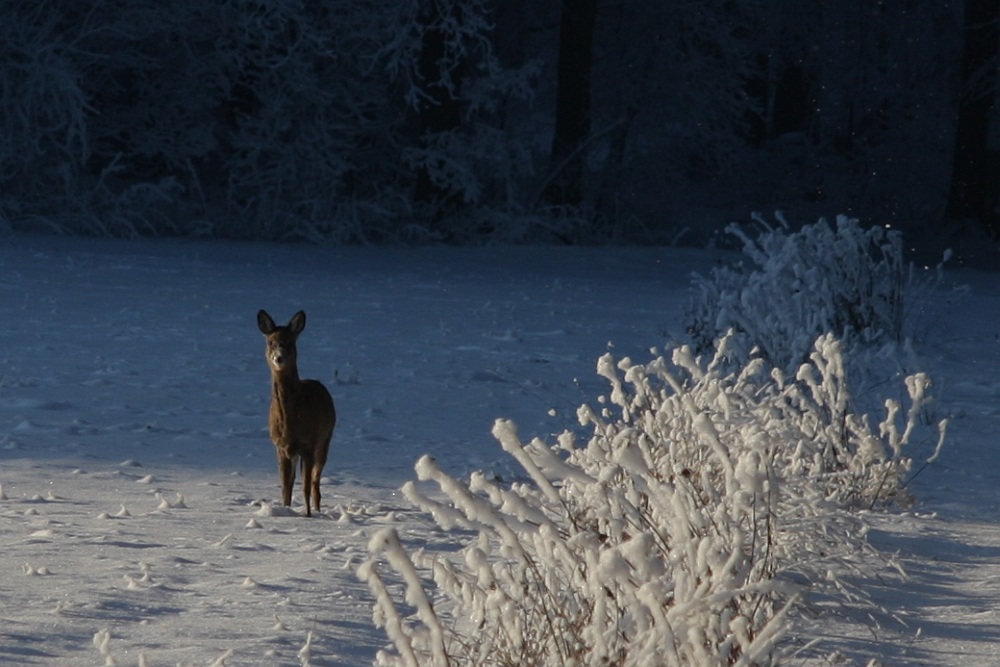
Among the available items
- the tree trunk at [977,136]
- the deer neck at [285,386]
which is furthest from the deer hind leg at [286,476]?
the tree trunk at [977,136]

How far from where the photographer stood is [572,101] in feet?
80.3

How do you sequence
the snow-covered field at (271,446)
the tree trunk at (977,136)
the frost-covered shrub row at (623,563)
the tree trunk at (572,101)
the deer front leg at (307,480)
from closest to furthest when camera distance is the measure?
1. the frost-covered shrub row at (623,563)
2. the snow-covered field at (271,446)
3. the deer front leg at (307,480)
4. the tree trunk at (572,101)
5. the tree trunk at (977,136)

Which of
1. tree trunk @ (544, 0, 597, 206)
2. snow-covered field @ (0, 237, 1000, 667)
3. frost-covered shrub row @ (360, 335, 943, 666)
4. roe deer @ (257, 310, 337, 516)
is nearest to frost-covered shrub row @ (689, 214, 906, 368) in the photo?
snow-covered field @ (0, 237, 1000, 667)

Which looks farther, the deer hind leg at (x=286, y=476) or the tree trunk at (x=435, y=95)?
the tree trunk at (x=435, y=95)

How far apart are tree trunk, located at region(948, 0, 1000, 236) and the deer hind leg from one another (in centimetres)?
2123

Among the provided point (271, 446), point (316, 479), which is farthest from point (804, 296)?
point (316, 479)

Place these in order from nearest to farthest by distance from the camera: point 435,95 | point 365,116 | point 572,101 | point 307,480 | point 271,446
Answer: point 307,480 < point 271,446 < point 435,95 < point 365,116 < point 572,101

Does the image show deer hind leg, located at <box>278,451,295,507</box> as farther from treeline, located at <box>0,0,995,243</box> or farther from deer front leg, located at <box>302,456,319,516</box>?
treeline, located at <box>0,0,995,243</box>

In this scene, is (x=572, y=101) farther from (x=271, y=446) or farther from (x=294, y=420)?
(x=294, y=420)

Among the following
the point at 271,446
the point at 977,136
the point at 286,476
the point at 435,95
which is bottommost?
the point at 271,446

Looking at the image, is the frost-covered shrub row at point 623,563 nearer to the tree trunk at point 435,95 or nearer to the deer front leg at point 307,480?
the deer front leg at point 307,480

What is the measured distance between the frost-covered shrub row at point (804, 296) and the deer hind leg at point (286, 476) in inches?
164

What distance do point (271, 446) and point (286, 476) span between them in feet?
5.73

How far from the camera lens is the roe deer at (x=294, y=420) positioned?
21.0 ft
